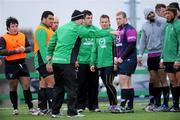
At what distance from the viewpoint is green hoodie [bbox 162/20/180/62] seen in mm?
13484

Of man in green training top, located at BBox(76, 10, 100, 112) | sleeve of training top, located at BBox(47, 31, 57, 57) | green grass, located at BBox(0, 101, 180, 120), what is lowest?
green grass, located at BBox(0, 101, 180, 120)

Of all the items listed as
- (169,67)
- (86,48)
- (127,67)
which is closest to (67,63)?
(127,67)

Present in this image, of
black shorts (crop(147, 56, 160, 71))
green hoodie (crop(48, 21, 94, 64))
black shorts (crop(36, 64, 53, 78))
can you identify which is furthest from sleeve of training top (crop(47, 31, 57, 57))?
black shorts (crop(147, 56, 160, 71))

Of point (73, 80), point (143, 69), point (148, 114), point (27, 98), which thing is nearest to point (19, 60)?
point (27, 98)

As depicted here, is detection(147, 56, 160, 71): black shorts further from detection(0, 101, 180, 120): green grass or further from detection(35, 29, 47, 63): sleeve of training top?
detection(35, 29, 47, 63): sleeve of training top

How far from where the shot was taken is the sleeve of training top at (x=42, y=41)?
43.8 feet

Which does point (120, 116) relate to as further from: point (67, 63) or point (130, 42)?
point (130, 42)

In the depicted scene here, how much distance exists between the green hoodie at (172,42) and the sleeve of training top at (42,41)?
2198 millimetres

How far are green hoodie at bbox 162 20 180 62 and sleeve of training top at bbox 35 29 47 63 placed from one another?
2.20m

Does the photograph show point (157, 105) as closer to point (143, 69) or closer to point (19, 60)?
point (19, 60)

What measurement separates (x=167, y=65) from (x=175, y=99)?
0.68 meters

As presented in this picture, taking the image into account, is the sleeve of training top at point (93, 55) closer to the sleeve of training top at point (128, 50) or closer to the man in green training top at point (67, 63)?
the sleeve of training top at point (128, 50)

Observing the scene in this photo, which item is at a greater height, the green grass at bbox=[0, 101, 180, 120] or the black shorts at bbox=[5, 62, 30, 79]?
the black shorts at bbox=[5, 62, 30, 79]

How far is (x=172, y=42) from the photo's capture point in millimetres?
13523
